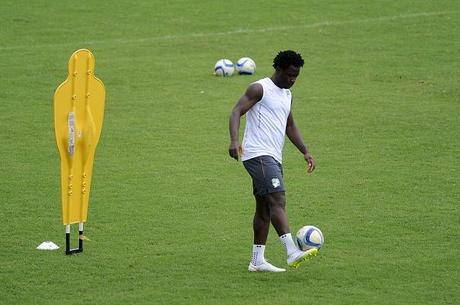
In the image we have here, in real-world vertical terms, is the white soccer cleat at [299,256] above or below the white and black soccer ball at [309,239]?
Answer: below

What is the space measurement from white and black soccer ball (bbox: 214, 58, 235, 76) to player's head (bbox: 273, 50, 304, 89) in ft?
39.2

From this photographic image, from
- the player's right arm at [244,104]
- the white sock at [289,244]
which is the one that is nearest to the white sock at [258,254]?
the white sock at [289,244]

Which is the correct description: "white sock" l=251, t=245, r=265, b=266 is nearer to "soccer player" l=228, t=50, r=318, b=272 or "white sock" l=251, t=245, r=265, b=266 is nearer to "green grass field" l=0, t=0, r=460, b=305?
"soccer player" l=228, t=50, r=318, b=272

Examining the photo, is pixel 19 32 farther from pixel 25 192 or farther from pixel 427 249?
pixel 427 249

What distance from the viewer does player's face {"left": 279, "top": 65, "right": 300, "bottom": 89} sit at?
10.7m

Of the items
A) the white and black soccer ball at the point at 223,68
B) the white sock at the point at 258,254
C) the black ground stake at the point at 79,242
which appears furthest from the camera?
the white and black soccer ball at the point at 223,68

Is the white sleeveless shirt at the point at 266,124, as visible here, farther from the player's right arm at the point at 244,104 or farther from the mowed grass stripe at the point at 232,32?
the mowed grass stripe at the point at 232,32

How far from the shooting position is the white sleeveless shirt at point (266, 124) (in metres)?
10.7

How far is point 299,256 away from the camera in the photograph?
10375mm

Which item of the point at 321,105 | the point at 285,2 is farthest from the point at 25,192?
the point at 285,2

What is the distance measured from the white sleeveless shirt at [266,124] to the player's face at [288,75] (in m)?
0.10

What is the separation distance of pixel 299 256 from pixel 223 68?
41.4ft

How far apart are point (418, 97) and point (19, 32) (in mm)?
11371

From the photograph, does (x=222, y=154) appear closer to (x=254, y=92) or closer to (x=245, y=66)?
(x=245, y=66)
